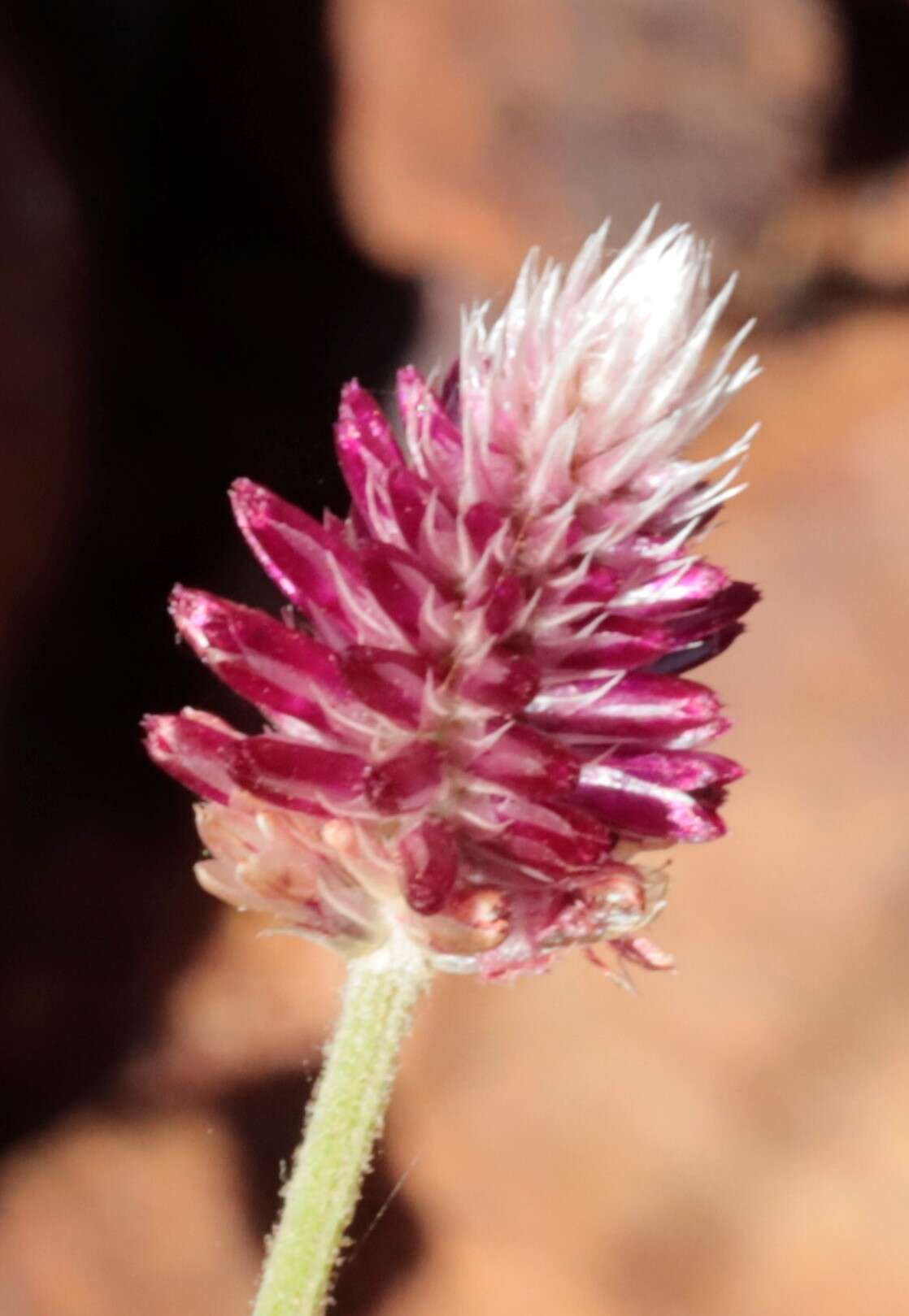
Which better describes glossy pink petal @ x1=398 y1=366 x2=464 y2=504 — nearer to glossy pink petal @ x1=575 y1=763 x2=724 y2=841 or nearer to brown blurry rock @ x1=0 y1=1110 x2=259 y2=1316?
glossy pink petal @ x1=575 y1=763 x2=724 y2=841

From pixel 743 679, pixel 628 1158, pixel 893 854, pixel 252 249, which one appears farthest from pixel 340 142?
pixel 628 1158

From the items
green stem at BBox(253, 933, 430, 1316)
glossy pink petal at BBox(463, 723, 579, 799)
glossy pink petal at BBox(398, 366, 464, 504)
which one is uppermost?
glossy pink petal at BBox(398, 366, 464, 504)

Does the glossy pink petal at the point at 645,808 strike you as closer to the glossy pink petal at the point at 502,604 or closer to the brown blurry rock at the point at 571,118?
the glossy pink petal at the point at 502,604

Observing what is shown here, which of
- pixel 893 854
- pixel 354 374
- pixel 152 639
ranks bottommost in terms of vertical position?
pixel 152 639

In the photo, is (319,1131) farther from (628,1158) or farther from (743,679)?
(743,679)

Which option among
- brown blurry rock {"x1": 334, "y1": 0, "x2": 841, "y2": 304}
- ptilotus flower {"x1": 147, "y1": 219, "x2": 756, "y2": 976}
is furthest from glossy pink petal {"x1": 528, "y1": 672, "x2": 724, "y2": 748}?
brown blurry rock {"x1": 334, "y1": 0, "x2": 841, "y2": 304}

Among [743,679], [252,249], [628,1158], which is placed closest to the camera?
[628,1158]

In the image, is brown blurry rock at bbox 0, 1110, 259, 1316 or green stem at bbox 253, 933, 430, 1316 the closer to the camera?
green stem at bbox 253, 933, 430, 1316

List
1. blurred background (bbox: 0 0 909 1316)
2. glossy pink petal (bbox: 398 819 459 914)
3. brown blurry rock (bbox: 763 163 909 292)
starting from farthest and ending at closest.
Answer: brown blurry rock (bbox: 763 163 909 292) < blurred background (bbox: 0 0 909 1316) < glossy pink petal (bbox: 398 819 459 914)
